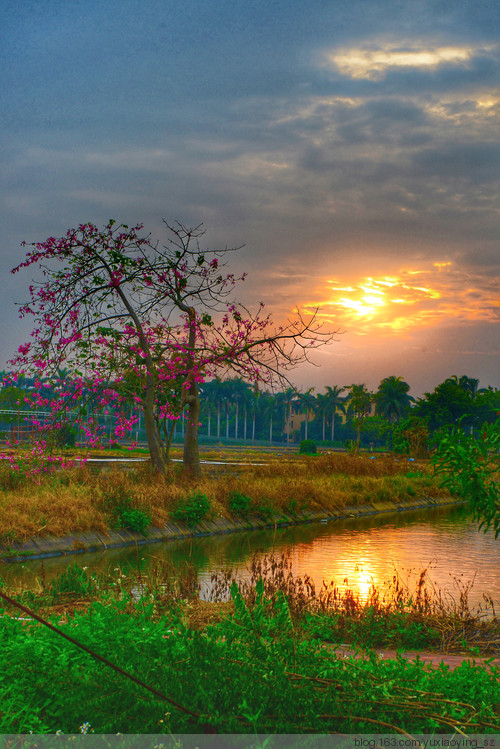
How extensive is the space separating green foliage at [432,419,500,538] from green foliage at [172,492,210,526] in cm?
1297

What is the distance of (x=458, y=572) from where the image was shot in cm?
1367

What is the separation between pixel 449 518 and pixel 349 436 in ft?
351

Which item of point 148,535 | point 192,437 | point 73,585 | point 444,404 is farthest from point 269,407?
point 73,585

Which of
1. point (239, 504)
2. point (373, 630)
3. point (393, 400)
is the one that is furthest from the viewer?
point (393, 400)

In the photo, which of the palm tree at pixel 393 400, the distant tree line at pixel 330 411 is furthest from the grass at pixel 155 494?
the palm tree at pixel 393 400

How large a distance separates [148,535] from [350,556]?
4656 millimetres

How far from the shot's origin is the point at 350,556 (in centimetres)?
1542

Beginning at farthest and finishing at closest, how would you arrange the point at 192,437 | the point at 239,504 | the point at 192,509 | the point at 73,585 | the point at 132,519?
the point at 192,437 → the point at 239,504 → the point at 192,509 → the point at 132,519 → the point at 73,585

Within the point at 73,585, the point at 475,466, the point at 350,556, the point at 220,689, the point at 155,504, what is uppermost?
the point at 475,466

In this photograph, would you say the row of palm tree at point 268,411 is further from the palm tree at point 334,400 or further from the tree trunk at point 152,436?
the tree trunk at point 152,436

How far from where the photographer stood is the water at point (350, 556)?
493 inches

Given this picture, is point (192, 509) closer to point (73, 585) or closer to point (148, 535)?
point (148, 535)

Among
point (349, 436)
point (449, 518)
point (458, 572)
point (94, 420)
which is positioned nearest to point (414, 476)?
point (449, 518)

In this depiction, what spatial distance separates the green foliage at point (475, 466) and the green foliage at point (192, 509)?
1297 centimetres
